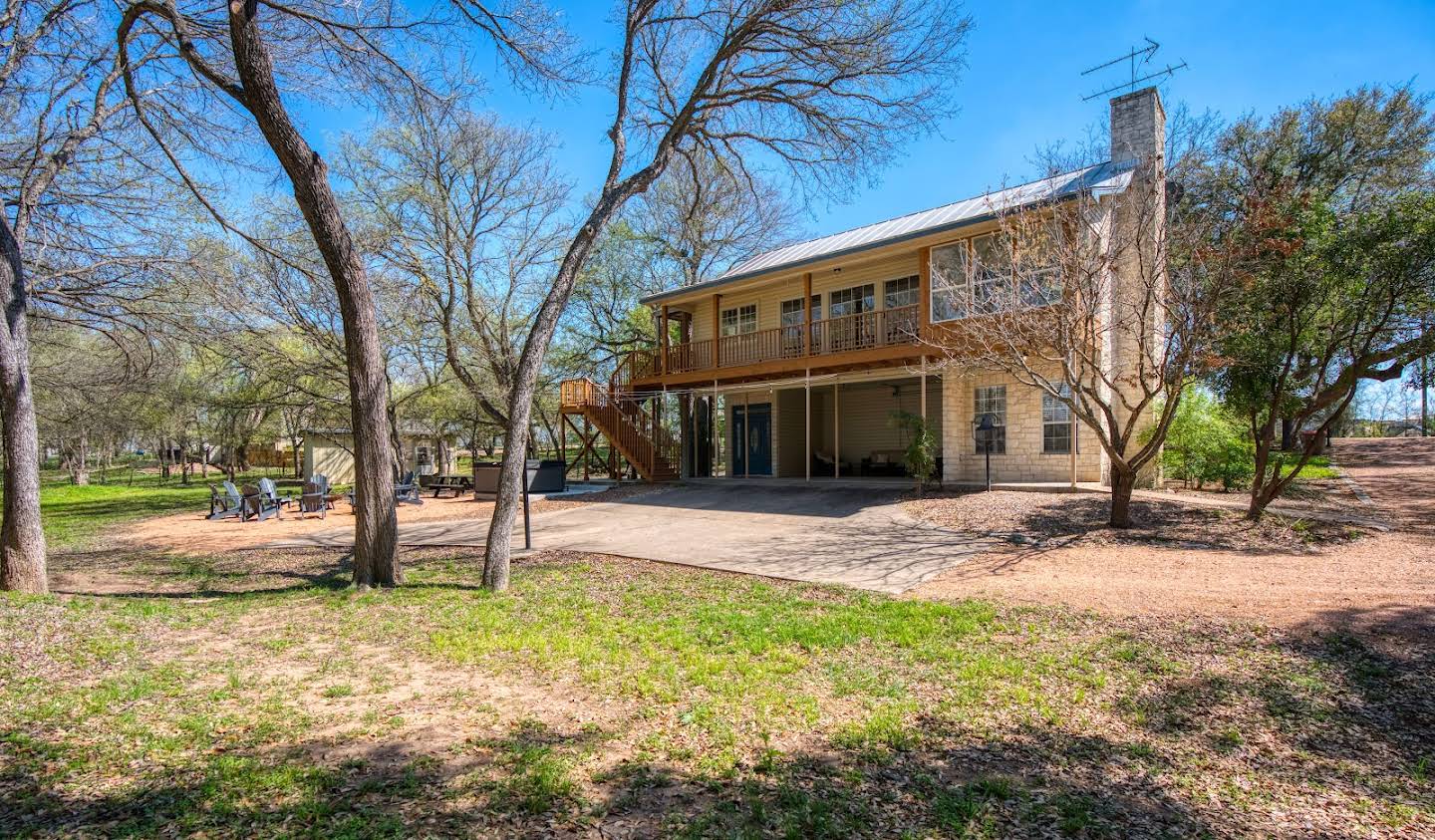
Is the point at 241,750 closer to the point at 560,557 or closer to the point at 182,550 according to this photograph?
the point at 560,557

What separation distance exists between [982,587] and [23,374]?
10053 mm

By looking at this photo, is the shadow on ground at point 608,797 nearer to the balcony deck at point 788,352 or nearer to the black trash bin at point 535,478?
the balcony deck at point 788,352

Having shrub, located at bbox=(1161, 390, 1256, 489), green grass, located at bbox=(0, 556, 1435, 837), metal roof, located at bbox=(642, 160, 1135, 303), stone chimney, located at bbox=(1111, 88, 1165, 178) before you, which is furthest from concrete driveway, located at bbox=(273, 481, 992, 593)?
stone chimney, located at bbox=(1111, 88, 1165, 178)

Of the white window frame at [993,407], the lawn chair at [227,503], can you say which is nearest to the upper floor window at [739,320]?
the white window frame at [993,407]

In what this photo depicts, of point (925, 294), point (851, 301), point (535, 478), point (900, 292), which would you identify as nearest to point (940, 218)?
point (900, 292)

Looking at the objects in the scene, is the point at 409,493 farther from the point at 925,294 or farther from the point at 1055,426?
the point at 1055,426

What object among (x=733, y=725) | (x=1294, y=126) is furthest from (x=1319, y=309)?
(x=1294, y=126)

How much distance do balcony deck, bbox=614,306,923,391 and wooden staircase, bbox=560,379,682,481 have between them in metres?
0.78

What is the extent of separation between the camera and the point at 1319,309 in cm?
920

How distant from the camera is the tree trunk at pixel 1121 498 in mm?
9281

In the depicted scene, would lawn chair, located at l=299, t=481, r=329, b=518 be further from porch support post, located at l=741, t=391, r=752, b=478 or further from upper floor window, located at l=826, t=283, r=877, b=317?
upper floor window, located at l=826, t=283, r=877, b=317

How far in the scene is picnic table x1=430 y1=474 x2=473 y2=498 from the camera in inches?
755

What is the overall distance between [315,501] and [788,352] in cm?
1163

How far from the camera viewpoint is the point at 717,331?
60.4ft
